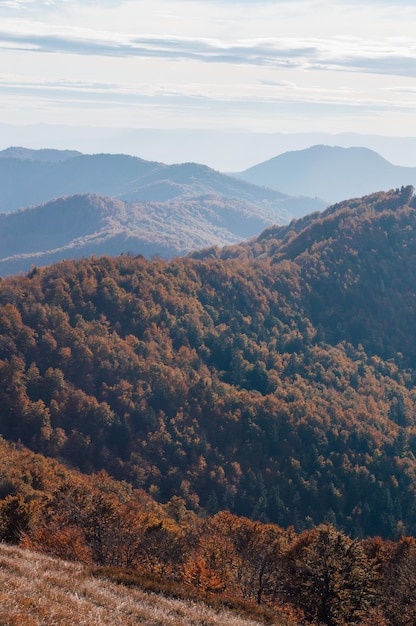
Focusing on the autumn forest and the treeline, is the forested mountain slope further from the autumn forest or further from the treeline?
the treeline

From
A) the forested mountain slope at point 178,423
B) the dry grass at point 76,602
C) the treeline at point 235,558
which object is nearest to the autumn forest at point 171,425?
the forested mountain slope at point 178,423

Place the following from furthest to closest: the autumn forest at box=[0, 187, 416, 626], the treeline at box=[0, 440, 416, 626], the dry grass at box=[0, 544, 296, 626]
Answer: the autumn forest at box=[0, 187, 416, 626], the treeline at box=[0, 440, 416, 626], the dry grass at box=[0, 544, 296, 626]

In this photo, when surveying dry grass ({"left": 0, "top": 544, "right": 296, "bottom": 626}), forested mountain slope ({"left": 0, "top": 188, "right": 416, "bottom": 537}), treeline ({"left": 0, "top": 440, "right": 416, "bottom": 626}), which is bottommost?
forested mountain slope ({"left": 0, "top": 188, "right": 416, "bottom": 537})

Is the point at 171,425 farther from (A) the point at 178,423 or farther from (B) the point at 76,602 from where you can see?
(B) the point at 76,602

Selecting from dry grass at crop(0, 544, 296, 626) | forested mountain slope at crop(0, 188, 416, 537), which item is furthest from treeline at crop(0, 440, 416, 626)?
forested mountain slope at crop(0, 188, 416, 537)

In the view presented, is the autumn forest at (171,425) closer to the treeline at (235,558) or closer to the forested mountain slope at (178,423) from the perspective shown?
the forested mountain slope at (178,423)

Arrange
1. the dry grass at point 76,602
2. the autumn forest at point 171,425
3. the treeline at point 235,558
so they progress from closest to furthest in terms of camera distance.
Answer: the dry grass at point 76,602 < the treeline at point 235,558 < the autumn forest at point 171,425

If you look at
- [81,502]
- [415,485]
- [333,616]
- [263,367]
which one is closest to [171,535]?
[81,502]
